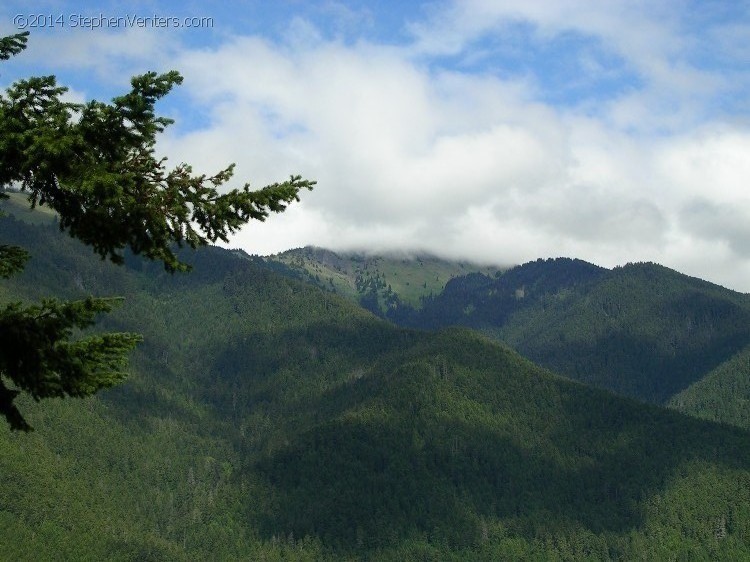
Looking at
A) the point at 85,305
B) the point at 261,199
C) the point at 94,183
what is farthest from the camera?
the point at 261,199

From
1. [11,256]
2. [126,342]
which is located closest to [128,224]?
[126,342]

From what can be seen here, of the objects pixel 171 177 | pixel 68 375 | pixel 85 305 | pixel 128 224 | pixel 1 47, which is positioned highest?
pixel 1 47

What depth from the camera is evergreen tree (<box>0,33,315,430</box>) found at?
19.4 m

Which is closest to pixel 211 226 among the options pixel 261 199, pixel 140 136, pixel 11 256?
pixel 261 199

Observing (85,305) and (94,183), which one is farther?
(85,305)

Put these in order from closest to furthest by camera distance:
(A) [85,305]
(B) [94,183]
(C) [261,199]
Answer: (B) [94,183] < (A) [85,305] < (C) [261,199]

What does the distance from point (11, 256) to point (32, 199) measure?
2.89 metres

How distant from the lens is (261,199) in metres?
21.7

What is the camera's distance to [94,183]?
1894 centimetres

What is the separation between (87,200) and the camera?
20.1 m

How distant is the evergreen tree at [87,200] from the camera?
764 inches

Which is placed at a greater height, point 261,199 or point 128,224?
point 261,199

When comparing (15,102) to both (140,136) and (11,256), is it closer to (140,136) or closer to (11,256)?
(140,136)

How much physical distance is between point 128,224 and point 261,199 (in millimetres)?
3321
